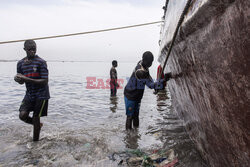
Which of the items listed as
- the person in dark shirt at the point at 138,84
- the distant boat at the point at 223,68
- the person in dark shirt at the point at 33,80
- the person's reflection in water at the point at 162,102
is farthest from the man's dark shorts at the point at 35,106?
the person's reflection in water at the point at 162,102

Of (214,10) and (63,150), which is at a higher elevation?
(214,10)

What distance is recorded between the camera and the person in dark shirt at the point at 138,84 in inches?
137

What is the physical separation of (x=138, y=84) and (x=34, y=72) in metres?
1.92

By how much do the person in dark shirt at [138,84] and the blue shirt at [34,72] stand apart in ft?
5.26

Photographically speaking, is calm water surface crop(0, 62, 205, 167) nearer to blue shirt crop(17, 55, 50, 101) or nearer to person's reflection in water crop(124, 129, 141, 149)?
person's reflection in water crop(124, 129, 141, 149)

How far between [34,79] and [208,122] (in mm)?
2799

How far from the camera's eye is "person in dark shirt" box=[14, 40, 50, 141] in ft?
10.6

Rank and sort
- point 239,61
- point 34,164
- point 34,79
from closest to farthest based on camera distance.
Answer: point 239,61
point 34,164
point 34,79

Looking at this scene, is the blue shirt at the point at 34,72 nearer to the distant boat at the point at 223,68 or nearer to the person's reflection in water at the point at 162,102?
the distant boat at the point at 223,68

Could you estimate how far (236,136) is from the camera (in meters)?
1.32

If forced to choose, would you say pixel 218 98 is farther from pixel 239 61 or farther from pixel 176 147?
pixel 176 147

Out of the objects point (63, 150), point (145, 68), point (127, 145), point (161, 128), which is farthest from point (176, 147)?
point (63, 150)

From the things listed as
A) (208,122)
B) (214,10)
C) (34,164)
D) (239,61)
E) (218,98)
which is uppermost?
(214,10)

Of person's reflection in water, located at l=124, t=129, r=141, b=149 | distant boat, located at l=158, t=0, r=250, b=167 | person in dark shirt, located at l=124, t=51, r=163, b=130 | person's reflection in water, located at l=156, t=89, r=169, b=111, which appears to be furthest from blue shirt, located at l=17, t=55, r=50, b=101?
person's reflection in water, located at l=156, t=89, r=169, b=111
